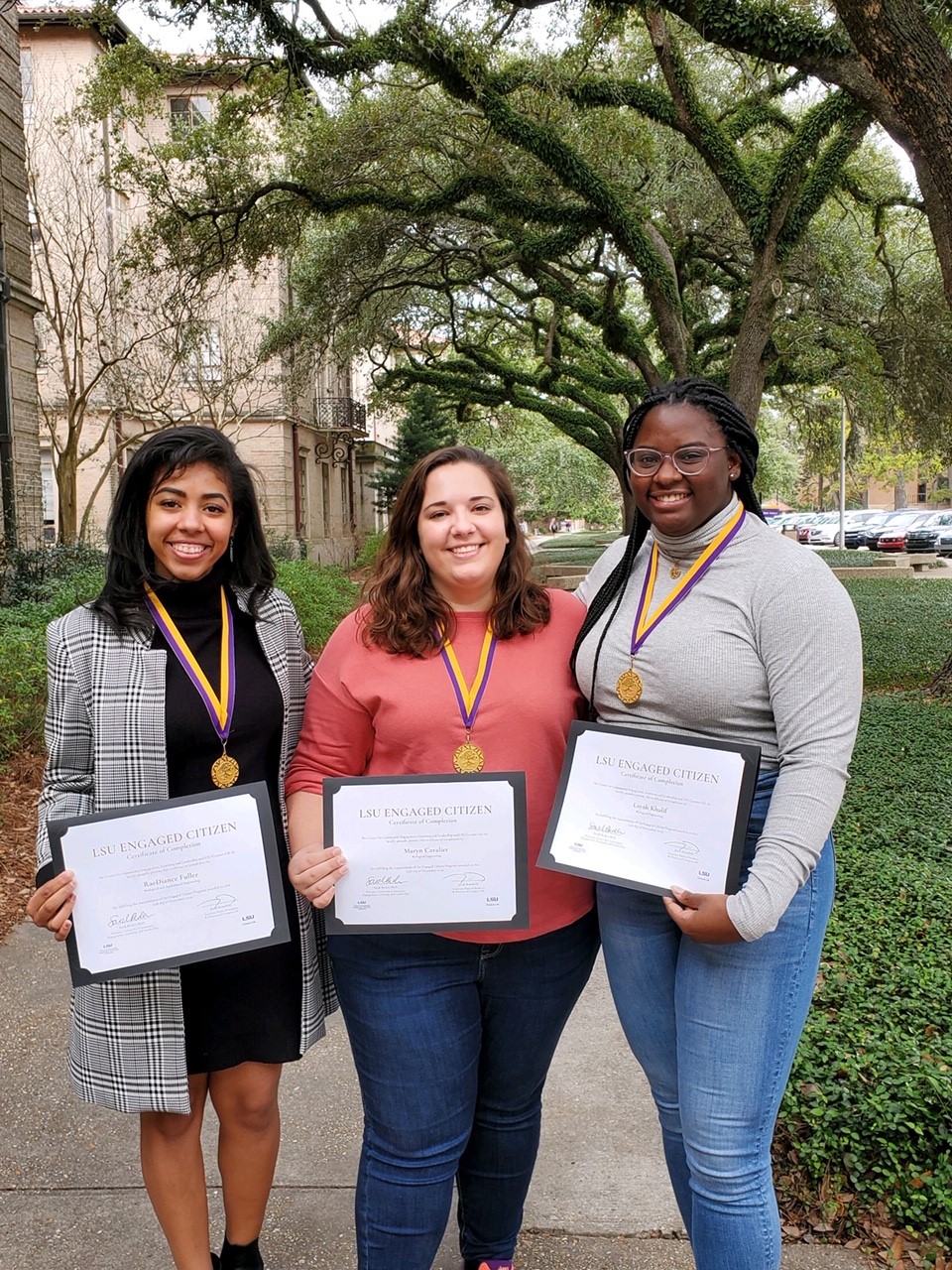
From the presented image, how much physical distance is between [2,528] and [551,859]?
11.8 meters

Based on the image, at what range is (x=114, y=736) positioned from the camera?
2211mm

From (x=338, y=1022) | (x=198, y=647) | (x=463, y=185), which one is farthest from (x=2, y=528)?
(x=198, y=647)

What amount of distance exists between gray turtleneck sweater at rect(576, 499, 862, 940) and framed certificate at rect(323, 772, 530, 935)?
0.34 meters

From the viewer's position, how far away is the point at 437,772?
7.20 feet

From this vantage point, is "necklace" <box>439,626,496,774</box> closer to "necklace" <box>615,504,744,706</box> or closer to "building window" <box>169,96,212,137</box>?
"necklace" <box>615,504,744,706</box>

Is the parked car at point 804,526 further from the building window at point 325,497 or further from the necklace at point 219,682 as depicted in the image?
the necklace at point 219,682

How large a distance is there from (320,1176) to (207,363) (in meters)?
22.7

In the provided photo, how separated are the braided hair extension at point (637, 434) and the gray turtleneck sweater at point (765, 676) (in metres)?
0.07

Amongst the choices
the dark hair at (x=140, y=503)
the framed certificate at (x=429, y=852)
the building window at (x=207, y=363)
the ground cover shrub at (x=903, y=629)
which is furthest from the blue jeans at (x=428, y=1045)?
the building window at (x=207, y=363)

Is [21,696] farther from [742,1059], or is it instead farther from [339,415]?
[339,415]

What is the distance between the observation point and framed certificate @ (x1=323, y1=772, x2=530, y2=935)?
2115mm

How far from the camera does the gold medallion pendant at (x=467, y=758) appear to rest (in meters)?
2.19

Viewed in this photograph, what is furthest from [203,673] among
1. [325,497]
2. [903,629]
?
[325,497]

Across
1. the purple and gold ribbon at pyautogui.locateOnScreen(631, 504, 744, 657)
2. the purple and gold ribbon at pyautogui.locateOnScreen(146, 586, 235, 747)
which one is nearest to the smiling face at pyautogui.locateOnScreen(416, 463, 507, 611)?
the purple and gold ribbon at pyautogui.locateOnScreen(631, 504, 744, 657)
